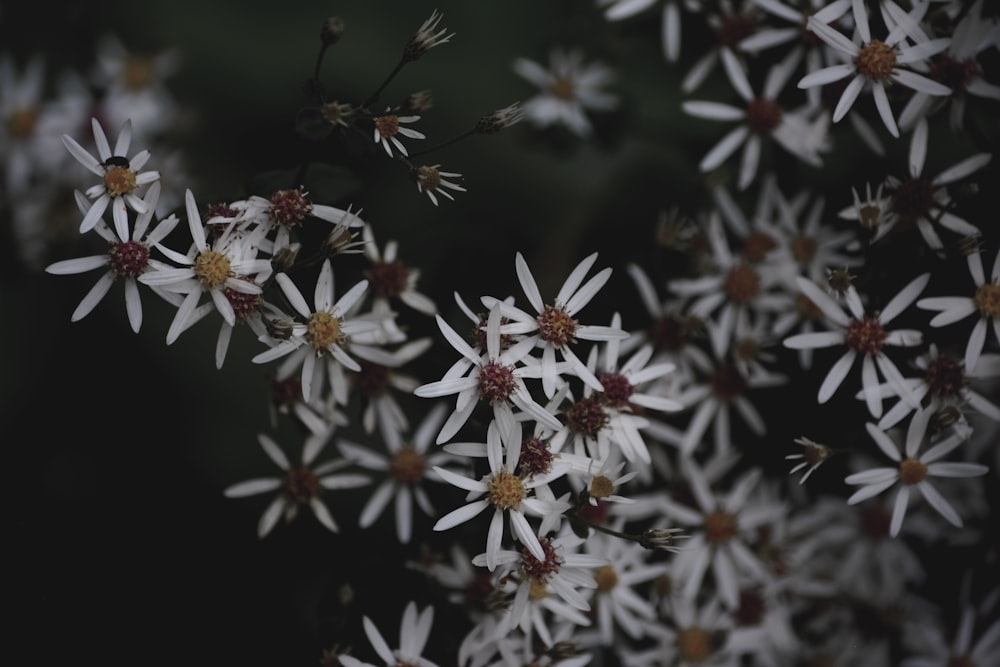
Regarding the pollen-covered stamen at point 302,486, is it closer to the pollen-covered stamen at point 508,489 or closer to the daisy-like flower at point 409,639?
the daisy-like flower at point 409,639

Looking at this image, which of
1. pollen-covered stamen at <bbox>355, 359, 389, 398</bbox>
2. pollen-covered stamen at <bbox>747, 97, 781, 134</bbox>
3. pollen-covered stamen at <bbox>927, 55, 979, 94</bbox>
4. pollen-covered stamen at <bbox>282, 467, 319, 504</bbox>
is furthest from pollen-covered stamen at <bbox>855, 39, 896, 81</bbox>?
pollen-covered stamen at <bbox>282, 467, 319, 504</bbox>

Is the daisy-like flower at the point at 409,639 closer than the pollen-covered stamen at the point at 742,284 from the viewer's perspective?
Yes

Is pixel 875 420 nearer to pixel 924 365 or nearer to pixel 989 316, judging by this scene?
pixel 924 365

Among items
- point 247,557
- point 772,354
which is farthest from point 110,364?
point 772,354

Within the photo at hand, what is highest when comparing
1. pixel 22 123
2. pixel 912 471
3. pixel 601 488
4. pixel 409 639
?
pixel 22 123

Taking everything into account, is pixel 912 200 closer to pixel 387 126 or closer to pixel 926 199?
pixel 926 199

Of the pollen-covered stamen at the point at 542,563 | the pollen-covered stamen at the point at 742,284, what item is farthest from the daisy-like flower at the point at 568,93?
the pollen-covered stamen at the point at 542,563

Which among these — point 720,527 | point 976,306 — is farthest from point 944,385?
point 720,527
